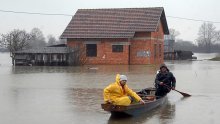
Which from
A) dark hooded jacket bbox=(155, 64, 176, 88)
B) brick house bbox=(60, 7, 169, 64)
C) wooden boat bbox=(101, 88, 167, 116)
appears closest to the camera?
wooden boat bbox=(101, 88, 167, 116)

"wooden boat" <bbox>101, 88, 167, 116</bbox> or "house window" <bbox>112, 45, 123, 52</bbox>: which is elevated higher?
"house window" <bbox>112, 45, 123, 52</bbox>

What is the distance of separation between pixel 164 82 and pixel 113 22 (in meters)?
29.6

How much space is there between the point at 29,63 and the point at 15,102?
89.5ft

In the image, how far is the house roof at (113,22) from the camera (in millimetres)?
43594

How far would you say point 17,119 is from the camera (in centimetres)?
1227

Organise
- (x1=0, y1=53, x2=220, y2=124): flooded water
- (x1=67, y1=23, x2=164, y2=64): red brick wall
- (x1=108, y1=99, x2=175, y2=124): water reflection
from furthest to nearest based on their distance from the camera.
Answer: (x1=67, y1=23, x2=164, y2=64): red brick wall, (x1=0, y1=53, x2=220, y2=124): flooded water, (x1=108, y1=99, x2=175, y2=124): water reflection

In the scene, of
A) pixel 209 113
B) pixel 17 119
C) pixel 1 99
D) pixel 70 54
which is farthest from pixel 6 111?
pixel 70 54

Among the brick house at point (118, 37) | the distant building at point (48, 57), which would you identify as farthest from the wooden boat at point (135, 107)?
the brick house at point (118, 37)

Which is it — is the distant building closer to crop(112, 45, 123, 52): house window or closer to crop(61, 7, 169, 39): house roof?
crop(61, 7, 169, 39): house roof

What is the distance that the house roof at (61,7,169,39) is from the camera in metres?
43.6

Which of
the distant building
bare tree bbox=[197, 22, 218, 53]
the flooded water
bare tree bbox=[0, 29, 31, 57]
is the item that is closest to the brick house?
the distant building

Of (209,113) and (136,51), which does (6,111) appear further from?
(136,51)

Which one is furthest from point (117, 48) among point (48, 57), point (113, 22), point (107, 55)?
point (48, 57)

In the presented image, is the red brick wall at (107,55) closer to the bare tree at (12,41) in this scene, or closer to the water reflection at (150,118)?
the bare tree at (12,41)
